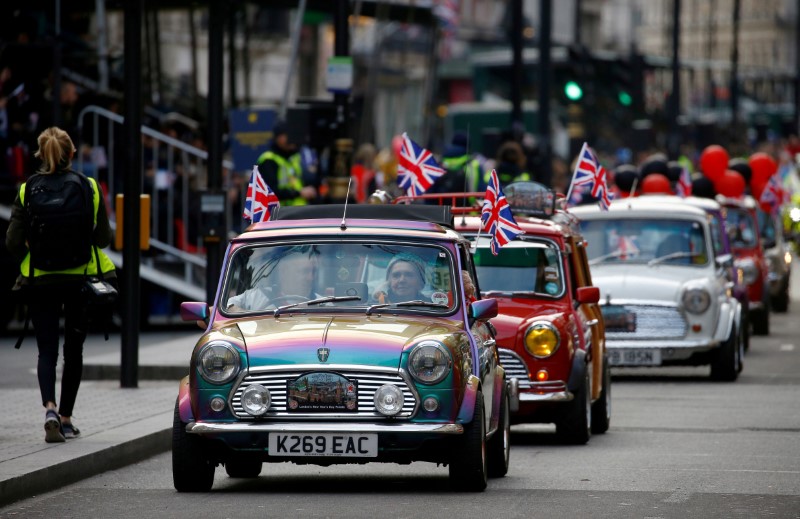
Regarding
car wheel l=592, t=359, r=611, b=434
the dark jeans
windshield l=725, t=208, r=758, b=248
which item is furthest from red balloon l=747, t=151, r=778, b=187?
the dark jeans

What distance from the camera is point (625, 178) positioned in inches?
1081

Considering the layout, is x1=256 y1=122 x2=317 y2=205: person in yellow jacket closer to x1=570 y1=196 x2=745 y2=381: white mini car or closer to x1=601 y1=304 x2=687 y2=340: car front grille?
x1=570 y1=196 x2=745 y2=381: white mini car

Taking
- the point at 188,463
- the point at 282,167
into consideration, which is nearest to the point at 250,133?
the point at 282,167

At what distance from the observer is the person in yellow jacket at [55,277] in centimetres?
1275

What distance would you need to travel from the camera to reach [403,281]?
1155 centimetres

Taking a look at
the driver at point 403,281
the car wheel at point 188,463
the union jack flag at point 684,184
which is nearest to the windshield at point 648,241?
the union jack flag at point 684,184

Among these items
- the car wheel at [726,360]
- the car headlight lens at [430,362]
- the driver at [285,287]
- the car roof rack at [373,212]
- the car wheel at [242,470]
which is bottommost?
the car wheel at [726,360]

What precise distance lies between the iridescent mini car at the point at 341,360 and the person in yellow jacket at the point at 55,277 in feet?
4.56

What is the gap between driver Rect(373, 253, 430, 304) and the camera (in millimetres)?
11516

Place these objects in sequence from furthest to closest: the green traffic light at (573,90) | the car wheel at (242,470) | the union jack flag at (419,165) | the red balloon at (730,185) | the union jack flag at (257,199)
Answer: the green traffic light at (573,90) → the red balloon at (730,185) → the union jack flag at (419,165) → the union jack flag at (257,199) → the car wheel at (242,470)

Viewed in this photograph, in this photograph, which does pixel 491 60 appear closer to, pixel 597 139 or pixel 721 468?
pixel 597 139

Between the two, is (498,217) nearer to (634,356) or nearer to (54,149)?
(54,149)

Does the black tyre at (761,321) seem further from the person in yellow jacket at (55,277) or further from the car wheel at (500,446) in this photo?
the car wheel at (500,446)

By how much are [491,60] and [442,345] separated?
231 feet
